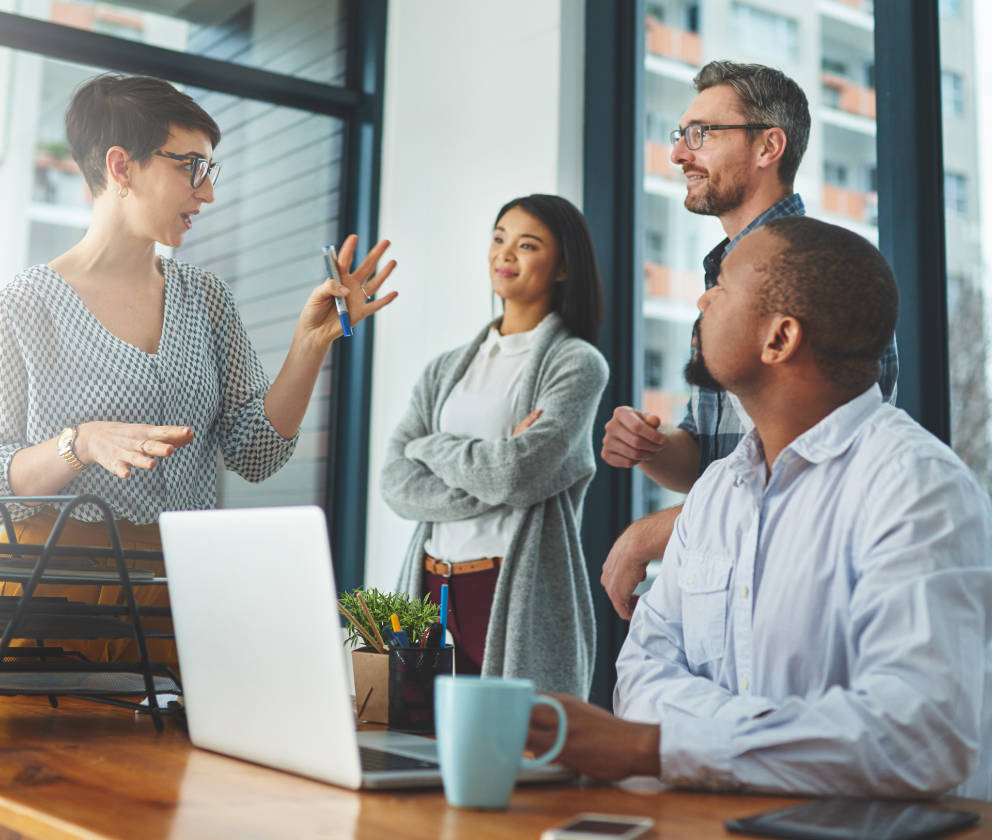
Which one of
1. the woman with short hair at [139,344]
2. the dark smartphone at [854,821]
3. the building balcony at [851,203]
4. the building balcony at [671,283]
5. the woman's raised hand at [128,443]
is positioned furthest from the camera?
the building balcony at [671,283]

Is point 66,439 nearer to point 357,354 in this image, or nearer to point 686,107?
point 686,107

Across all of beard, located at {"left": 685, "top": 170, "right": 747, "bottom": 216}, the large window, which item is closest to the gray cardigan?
beard, located at {"left": 685, "top": 170, "right": 747, "bottom": 216}

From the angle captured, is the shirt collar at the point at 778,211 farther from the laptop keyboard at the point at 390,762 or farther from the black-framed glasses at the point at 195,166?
the laptop keyboard at the point at 390,762

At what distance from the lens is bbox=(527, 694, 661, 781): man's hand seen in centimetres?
95

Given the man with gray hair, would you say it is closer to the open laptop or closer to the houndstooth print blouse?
the houndstooth print blouse

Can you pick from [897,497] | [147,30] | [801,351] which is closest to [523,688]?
[897,497]

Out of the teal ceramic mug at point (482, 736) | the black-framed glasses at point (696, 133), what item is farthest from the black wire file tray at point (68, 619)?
the black-framed glasses at point (696, 133)

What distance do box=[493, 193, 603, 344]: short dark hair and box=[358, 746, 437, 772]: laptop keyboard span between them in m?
1.86

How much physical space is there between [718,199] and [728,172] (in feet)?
0.18

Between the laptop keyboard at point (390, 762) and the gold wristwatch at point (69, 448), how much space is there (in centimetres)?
65

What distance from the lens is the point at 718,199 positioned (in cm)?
219

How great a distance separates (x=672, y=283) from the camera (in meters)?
3.19

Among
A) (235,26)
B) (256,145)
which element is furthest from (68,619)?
(235,26)

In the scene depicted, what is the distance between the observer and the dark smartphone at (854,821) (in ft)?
2.54
